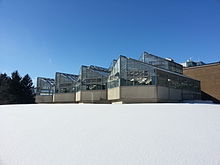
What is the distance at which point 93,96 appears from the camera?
2977 centimetres

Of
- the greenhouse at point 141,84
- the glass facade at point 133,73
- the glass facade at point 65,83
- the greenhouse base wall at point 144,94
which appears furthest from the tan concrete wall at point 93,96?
the glass facade at point 65,83

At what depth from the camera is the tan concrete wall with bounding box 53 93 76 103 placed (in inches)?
1348

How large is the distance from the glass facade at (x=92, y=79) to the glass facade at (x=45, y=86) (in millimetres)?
13562

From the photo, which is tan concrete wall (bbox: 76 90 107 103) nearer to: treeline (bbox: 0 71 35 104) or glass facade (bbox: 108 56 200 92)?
glass facade (bbox: 108 56 200 92)

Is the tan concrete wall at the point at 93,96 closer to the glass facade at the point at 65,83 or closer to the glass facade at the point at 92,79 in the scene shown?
the glass facade at the point at 92,79

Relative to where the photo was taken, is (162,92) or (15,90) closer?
(162,92)

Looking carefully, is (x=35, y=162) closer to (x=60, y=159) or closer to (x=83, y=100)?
(x=60, y=159)

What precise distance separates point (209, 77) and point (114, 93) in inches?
905

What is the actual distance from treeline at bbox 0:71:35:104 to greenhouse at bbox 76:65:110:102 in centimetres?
2019

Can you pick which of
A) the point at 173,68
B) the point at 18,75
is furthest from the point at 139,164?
the point at 18,75

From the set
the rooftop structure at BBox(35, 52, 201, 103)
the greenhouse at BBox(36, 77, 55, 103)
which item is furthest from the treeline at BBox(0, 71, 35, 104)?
the rooftop structure at BBox(35, 52, 201, 103)

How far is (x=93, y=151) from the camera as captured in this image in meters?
3.90

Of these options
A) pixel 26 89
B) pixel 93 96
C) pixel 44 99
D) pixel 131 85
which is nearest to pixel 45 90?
pixel 44 99

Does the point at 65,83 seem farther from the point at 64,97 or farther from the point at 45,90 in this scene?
the point at 45,90
